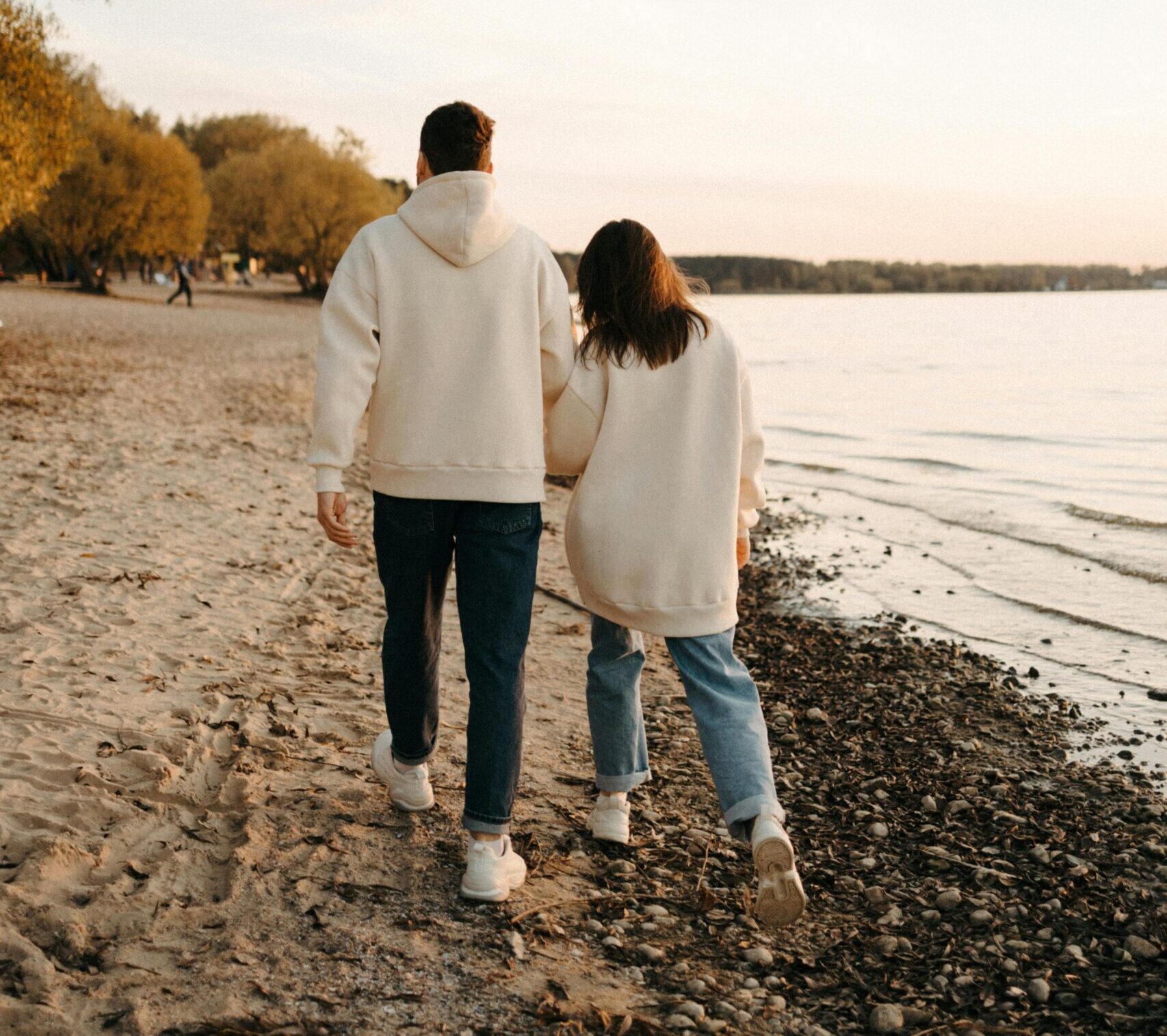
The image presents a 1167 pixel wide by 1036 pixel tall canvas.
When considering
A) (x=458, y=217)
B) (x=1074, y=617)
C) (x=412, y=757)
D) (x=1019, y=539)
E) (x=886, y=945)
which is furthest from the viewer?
(x=1019, y=539)

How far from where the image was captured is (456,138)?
10.2 ft

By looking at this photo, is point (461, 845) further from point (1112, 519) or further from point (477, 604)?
point (1112, 519)

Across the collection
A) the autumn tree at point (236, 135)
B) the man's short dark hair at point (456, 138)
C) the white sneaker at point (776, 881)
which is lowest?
the white sneaker at point (776, 881)

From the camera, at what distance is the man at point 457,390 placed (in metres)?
3.11

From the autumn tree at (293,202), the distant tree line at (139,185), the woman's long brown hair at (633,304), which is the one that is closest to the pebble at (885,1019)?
the woman's long brown hair at (633,304)

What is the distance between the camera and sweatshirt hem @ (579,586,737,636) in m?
3.41

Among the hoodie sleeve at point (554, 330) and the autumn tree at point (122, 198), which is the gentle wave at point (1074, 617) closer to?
the hoodie sleeve at point (554, 330)

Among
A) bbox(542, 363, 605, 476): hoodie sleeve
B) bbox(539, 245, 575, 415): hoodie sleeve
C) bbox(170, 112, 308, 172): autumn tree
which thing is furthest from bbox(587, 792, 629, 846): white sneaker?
bbox(170, 112, 308, 172): autumn tree

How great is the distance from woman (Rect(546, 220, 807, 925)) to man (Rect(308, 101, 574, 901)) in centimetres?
17

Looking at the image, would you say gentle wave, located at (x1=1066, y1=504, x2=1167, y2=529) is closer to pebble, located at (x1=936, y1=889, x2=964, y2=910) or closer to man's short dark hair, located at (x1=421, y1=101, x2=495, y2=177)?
pebble, located at (x1=936, y1=889, x2=964, y2=910)

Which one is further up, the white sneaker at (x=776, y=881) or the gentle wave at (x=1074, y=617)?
the white sneaker at (x=776, y=881)

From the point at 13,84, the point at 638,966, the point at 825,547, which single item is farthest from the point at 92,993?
the point at 13,84

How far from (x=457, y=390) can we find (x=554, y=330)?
352 millimetres

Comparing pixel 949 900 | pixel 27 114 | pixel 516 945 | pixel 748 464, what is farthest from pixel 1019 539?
pixel 27 114
